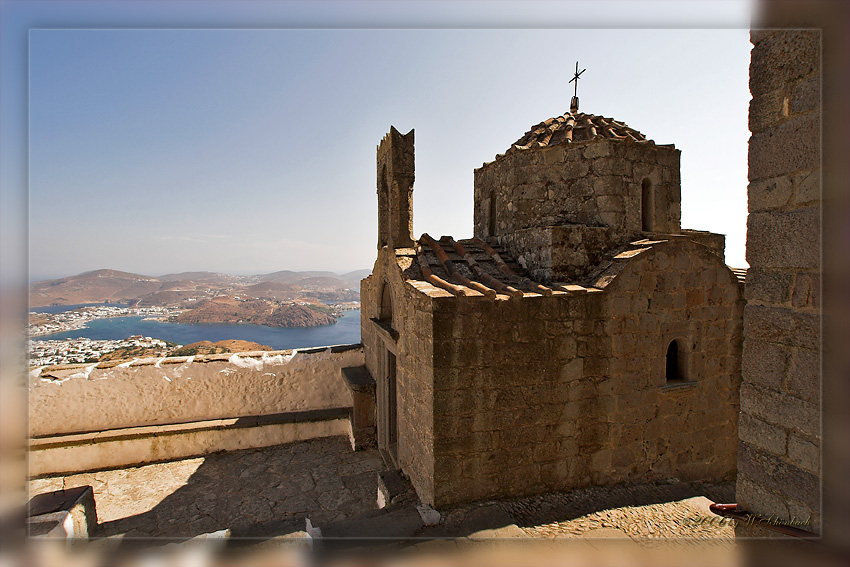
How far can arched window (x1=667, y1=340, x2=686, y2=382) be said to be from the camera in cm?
519

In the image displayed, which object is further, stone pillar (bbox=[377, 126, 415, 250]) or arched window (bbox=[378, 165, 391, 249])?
arched window (bbox=[378, 165, 391, 249])

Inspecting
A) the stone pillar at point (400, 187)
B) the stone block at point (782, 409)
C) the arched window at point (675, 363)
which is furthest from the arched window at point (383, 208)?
the stone block at point (782, 409)

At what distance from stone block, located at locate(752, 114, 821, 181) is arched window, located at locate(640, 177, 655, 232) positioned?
461 centimetres

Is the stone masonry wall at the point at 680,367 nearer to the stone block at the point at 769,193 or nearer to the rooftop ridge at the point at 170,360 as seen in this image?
the stone block at the point at 769,193

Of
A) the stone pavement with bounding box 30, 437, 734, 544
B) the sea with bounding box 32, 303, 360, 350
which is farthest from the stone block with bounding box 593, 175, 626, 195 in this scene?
the sea with bounding box 32, 303, 360, 350

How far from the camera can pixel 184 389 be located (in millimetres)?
7062

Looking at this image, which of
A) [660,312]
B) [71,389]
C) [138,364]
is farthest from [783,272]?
[71,389]

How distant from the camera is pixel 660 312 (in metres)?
4.90

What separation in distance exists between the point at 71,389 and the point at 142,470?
5.81 feet

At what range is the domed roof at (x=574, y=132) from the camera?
20.3ft

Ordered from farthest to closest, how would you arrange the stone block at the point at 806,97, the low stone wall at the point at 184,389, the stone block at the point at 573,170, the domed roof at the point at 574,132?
the low stone wall at the point at 184,389 → the domed roof at the point at 574,132 → the stone block at the point at 573,170 → the stone block at the point at 806,97

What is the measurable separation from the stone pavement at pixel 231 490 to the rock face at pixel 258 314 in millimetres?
24285

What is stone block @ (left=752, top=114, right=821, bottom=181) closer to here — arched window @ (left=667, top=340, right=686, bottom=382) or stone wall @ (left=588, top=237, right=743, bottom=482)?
stone wall @ (left=588, top=237, right=743, bottom=482)

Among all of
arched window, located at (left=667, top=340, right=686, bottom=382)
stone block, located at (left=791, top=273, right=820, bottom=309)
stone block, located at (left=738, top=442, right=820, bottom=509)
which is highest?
stone block, located at (left=791, top=273, right=820, bottom=309)
